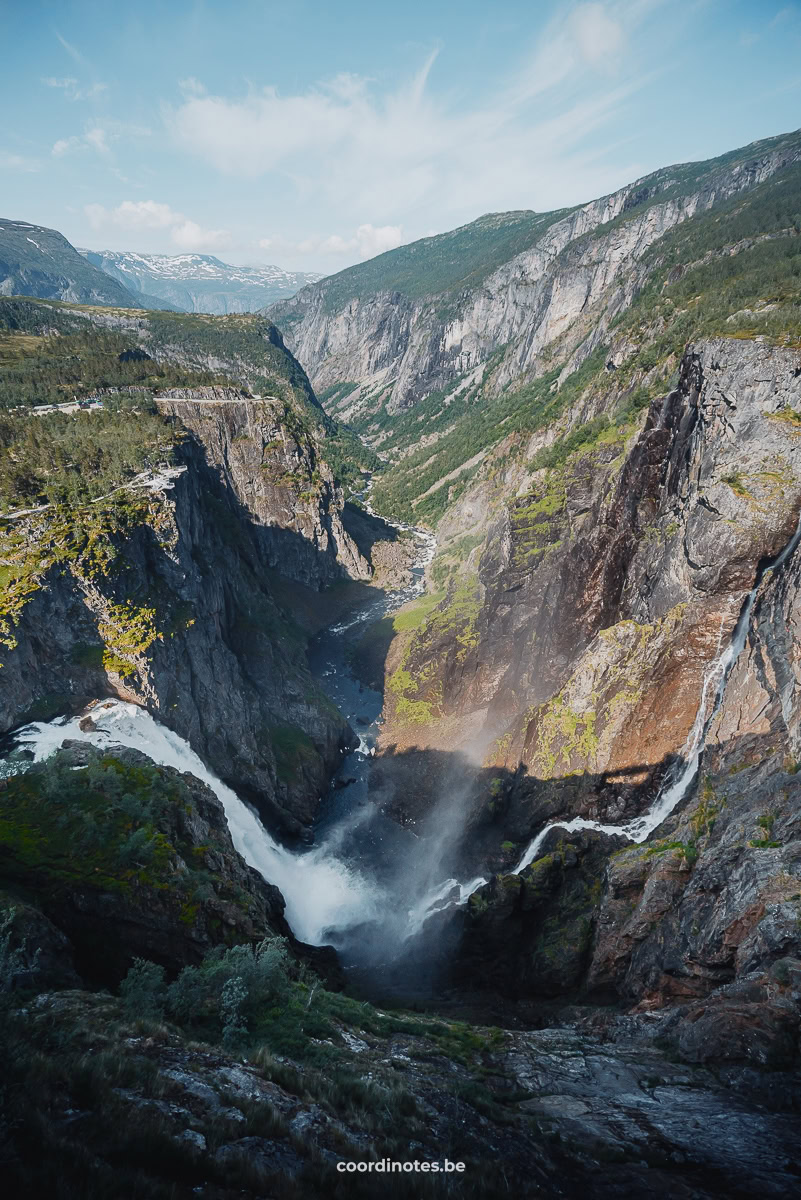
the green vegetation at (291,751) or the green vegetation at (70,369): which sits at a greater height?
the green vegetation at (70,369)

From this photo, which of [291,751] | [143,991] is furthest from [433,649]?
[143,991]

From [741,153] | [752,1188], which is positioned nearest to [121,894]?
[752,1188]

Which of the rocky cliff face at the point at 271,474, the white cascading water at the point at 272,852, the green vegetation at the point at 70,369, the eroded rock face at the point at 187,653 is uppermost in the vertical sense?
the green vegetation at the point at 70,369

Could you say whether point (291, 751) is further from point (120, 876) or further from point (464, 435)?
point (464, 435)

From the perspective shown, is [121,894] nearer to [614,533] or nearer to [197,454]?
[614,533]

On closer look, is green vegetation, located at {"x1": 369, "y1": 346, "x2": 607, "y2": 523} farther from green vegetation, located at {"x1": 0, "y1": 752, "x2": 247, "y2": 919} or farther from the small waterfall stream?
green vegetation, located at {"x1": 0, "y1": 752, "x2": 247, "y2": 919}

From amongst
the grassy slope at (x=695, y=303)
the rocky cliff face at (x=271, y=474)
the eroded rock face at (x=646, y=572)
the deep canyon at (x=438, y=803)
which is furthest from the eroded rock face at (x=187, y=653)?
the grassy slope at (x=695, y=303)

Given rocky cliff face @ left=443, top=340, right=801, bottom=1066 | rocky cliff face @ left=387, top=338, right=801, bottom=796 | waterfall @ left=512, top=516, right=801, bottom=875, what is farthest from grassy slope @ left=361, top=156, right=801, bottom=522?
waterfall @ left=512, top=516, right=801, bottom=875

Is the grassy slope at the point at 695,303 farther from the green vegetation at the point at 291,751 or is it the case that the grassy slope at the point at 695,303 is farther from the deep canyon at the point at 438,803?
the green vegetation at the point at 291,751
